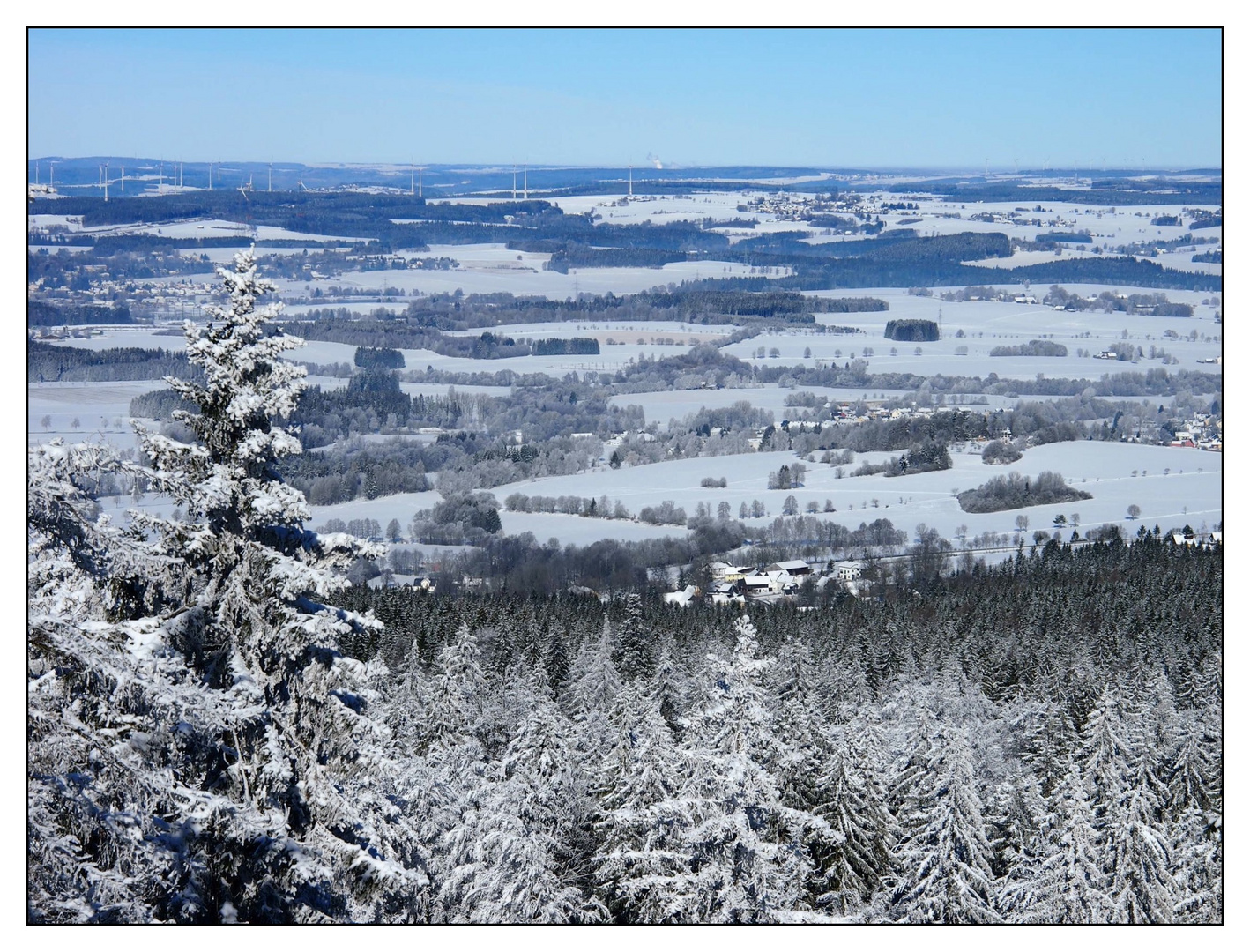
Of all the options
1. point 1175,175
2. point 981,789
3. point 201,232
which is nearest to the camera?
point 981,789

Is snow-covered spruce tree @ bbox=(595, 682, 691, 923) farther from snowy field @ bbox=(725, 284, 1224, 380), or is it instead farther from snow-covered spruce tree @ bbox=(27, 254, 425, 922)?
snowy field @ bbox=(725, 284, 1224, 380)

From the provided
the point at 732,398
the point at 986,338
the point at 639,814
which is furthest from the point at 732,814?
the point at 986,338

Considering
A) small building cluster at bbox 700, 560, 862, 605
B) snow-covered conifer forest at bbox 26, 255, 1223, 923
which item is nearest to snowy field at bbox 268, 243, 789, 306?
small building cluster at bbox 700, 560, 862, 605

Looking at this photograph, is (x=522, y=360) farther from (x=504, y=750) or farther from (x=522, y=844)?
(x=522, y=844)

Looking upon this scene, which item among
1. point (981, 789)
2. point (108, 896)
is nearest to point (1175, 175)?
point (981, 789)

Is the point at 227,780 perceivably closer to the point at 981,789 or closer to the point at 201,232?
the point at 981,789

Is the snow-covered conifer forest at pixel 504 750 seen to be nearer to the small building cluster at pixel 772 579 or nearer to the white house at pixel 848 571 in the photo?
the small building cluster at pixel 772 579
